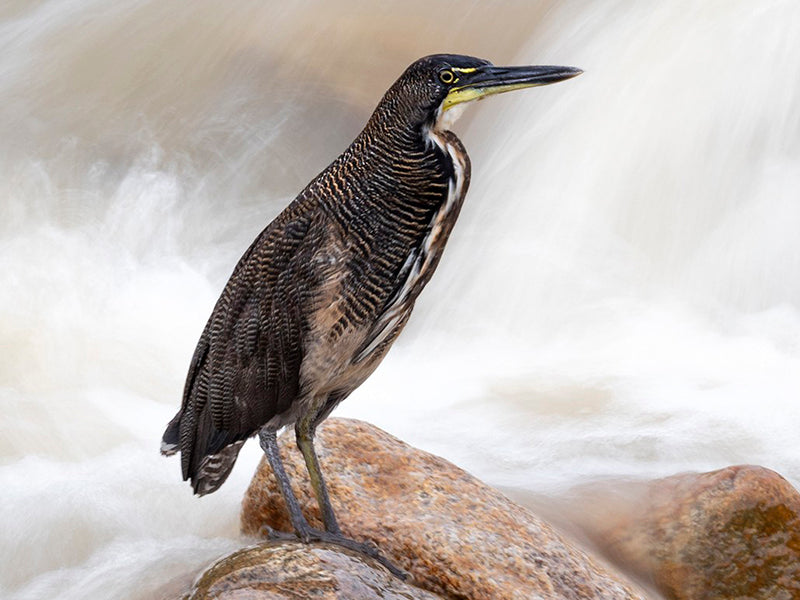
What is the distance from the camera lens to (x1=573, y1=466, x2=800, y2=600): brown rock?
4504 mm

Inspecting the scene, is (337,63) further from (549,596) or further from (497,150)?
(549,596)

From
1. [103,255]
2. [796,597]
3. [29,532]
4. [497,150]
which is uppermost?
[497,150]

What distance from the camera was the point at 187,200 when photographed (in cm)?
814

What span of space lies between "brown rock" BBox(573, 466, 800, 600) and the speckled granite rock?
1.45 m

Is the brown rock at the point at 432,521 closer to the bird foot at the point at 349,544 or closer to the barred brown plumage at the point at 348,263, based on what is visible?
the bird foot at the point at 349,544

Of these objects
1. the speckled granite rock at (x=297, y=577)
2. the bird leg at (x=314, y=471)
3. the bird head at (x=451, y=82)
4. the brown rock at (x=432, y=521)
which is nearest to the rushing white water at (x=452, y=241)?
the brown rock at (x=432, y=521)

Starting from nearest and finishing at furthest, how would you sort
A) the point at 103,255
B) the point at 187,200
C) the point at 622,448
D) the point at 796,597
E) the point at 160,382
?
the point at 796,597 → the point at 622,448 → the point at 160,382 → the point at 103,255 → the point at 187,200

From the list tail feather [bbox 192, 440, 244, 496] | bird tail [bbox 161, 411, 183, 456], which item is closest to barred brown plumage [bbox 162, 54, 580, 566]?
tail feather [bbox 192, 440, 244, 496]

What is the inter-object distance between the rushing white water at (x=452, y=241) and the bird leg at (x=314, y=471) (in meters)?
1.26

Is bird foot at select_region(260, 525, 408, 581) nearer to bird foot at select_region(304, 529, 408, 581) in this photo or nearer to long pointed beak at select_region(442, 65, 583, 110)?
bird foot at select_region(304, 529, 408, 581)

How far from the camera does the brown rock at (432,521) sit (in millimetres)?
3699

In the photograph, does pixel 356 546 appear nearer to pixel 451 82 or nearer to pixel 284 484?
pixel 284 484

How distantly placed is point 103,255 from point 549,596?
4770mm

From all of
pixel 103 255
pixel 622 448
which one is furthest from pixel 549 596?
pixel 103 255
